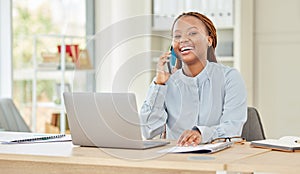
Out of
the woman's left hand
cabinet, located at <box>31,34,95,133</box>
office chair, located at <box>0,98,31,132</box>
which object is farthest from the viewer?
cabinet, located at <box>31,34,95,133</box>

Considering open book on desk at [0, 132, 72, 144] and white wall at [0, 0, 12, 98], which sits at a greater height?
white wall at [0, 0, 12, 98]

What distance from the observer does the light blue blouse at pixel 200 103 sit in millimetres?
2182

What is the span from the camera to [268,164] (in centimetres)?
167

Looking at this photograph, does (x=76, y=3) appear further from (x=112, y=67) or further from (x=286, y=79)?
(x=112, y=67)

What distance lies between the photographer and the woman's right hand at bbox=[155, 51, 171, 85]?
6.73ft

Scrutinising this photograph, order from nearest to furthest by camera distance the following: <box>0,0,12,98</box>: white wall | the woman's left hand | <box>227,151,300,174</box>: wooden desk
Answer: <box>227,151,300,174</box>: wooden desk, the woman's left hand, <box>0,0,12,98</box>: white wall

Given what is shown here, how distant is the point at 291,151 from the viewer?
6.37 ft

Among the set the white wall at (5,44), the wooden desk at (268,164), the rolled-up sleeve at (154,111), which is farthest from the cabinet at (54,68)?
the wooden desk at (268,164)

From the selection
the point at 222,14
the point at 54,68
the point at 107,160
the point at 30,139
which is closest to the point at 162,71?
the point at 107,160

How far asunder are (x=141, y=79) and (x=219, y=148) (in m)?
0.34

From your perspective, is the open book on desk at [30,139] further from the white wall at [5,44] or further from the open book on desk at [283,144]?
the white wall at [5,44]

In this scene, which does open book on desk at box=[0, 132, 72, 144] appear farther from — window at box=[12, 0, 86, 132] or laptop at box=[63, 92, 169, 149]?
window at box=[12, 0, 86, 132]

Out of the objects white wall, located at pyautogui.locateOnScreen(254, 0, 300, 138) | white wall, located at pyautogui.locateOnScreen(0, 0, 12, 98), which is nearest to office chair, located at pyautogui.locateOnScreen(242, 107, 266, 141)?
white wall, located at pyautogui.locateOnScreen(254, 0, 300, 138)

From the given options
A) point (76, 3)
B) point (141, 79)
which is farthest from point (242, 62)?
point (141, 79)
